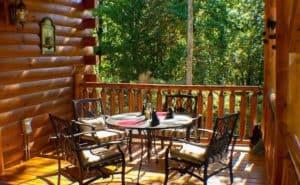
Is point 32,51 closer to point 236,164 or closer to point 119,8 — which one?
point 236,164

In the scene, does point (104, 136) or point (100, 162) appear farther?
point (104, 136)

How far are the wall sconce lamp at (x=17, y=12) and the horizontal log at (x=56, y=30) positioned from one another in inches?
3.5

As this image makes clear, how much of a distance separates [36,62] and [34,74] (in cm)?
17

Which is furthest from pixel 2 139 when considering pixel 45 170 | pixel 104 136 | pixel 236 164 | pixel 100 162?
pixel 236 164

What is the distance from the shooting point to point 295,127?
2332 mm

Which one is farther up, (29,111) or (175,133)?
(29,111)

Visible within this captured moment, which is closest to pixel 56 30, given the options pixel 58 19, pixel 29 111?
pixel 58 19

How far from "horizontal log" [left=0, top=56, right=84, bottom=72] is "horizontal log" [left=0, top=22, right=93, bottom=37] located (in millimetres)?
351

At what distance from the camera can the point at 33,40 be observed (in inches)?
189

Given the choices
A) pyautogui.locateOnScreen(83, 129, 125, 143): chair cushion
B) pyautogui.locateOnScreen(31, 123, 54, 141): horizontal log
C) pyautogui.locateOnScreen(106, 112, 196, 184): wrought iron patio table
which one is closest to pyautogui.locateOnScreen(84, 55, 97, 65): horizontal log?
pyautogui.locateOnScreen(31, 123, 54, 141): horizontal log

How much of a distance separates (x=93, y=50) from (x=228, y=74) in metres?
5.91

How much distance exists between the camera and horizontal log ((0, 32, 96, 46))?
14.2 ft

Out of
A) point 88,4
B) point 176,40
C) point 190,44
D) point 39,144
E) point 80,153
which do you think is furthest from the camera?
point 176,40

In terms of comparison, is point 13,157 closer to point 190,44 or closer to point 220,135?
point 220,135
